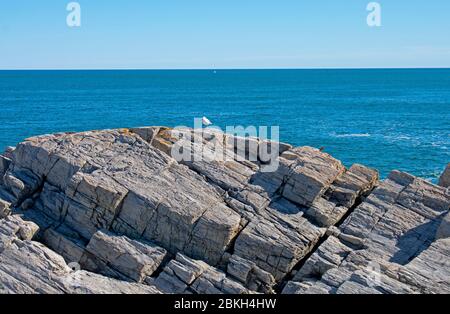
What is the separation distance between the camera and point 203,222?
31.1 m

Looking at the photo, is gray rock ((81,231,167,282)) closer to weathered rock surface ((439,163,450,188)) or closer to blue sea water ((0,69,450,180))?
weathered rock surface ((439,163,450,188))

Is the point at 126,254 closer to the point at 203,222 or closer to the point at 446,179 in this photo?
the point at 203,222

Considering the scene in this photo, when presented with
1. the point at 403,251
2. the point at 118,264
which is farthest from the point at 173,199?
the point at 403,251

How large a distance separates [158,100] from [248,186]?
5431 inches

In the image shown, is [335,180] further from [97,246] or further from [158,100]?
[158,100]

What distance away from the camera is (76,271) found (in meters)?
28.7

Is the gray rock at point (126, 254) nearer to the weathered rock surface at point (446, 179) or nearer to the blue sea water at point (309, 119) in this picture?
the weathered rock surface at point (446, 179)

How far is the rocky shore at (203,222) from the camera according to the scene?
92.7 ft

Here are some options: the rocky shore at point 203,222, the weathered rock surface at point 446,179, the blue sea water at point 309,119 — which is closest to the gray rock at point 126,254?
the rocky shore at point 203,222

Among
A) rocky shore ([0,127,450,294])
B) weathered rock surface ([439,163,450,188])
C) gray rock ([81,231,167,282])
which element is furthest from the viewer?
weathered rock surface ([439,163,450,188])

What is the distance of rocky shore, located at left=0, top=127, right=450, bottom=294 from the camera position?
28250 millimetres

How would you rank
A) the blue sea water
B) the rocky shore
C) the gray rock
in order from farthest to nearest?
the blue sea water
the gray rock
the rocky shore

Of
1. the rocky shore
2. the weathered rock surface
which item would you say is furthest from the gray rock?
the weathered rock surface
